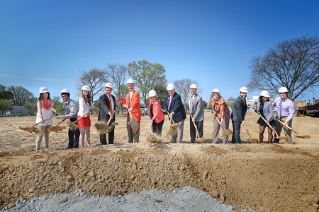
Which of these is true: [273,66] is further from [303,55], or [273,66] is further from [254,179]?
[254,179]

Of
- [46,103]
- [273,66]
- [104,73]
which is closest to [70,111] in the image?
[46,103]

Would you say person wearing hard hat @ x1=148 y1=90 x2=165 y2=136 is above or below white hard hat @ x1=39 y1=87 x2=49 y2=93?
Answer: below

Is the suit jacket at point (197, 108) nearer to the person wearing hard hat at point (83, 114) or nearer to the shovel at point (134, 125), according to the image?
the shovel at point (134, 125)

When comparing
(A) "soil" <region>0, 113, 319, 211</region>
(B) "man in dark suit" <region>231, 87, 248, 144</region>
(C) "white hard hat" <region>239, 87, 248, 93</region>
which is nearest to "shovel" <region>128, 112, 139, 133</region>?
(A) "soil" <region>0, 113, 319, 211</region>

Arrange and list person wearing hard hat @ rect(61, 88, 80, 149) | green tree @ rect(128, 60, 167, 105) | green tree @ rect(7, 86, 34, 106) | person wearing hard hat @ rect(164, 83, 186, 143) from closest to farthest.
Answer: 1. person wearing hard hat @ rect(61, 88, 80, 149)
2. person wearing hard hat @ rect(164, 83, 186, 143)
3. green tree @ rect(128, 60, 167, 105)
4. green tree @ rect(7, 86, 34, 106)

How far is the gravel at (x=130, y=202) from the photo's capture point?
2420 millimetres

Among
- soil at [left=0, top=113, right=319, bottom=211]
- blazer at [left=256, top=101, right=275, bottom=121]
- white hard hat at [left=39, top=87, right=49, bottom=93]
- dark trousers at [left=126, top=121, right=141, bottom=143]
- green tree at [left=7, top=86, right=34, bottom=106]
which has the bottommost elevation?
soil at [left=0, top=113, right=319, bottom=211]

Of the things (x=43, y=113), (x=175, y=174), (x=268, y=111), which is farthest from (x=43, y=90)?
(x=268, y=111)

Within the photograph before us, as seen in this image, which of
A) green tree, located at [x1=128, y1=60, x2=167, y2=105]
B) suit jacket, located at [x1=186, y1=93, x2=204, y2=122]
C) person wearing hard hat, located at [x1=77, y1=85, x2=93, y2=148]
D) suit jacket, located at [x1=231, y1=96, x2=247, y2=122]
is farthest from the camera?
green tree, located at [x1=128, y1=60, x2=167, y2=105]

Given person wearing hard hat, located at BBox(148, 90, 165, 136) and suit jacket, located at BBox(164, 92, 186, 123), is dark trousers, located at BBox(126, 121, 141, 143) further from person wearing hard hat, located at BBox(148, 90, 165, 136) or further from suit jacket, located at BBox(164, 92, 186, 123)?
suit jacket, located at BBox(164, 92, 186, 123)

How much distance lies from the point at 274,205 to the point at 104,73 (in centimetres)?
2861

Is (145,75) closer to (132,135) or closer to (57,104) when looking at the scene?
(132,135)

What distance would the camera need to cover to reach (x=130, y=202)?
254 centimetres

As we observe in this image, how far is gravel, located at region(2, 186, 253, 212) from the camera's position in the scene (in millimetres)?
2420
